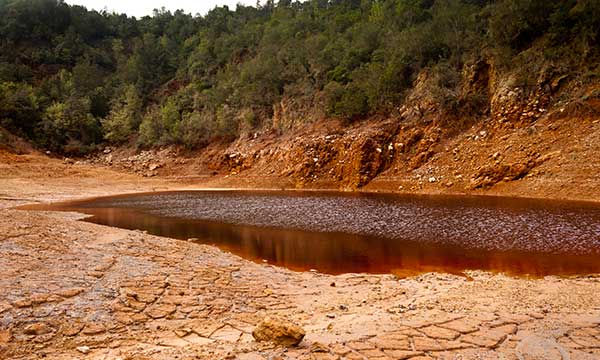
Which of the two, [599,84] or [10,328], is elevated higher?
[599,84]

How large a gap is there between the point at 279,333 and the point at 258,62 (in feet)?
149

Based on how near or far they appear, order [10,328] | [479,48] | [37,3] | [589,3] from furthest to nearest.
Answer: [37,3] → [479,48] → [589,3] → [10,328]

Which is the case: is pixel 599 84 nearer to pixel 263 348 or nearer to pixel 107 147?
pixel 263 348

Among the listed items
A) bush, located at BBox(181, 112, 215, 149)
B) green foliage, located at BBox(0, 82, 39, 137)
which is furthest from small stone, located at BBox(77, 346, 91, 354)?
green foliage, located at BBox(0, 82, 39, 137)

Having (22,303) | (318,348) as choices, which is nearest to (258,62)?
(22,303)

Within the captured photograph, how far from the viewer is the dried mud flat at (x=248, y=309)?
15.6 ft

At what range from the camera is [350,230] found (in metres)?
14.9

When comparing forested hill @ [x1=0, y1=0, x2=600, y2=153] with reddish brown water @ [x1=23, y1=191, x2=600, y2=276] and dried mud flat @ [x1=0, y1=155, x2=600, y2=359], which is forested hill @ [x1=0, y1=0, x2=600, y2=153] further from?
dried mud flat @ [x1=0, y1=155, x2=600, y2=359]

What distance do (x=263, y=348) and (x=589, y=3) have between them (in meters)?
30.5

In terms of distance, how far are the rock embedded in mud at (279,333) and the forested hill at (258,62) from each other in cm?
2711

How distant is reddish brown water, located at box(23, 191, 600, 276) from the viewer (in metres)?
10.3

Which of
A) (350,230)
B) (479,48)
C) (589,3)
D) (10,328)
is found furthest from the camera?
(479,48)

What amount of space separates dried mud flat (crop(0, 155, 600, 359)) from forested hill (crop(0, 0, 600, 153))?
2396 centimetres

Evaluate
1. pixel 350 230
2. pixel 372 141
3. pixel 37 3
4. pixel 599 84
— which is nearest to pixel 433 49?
pixel 372 141
